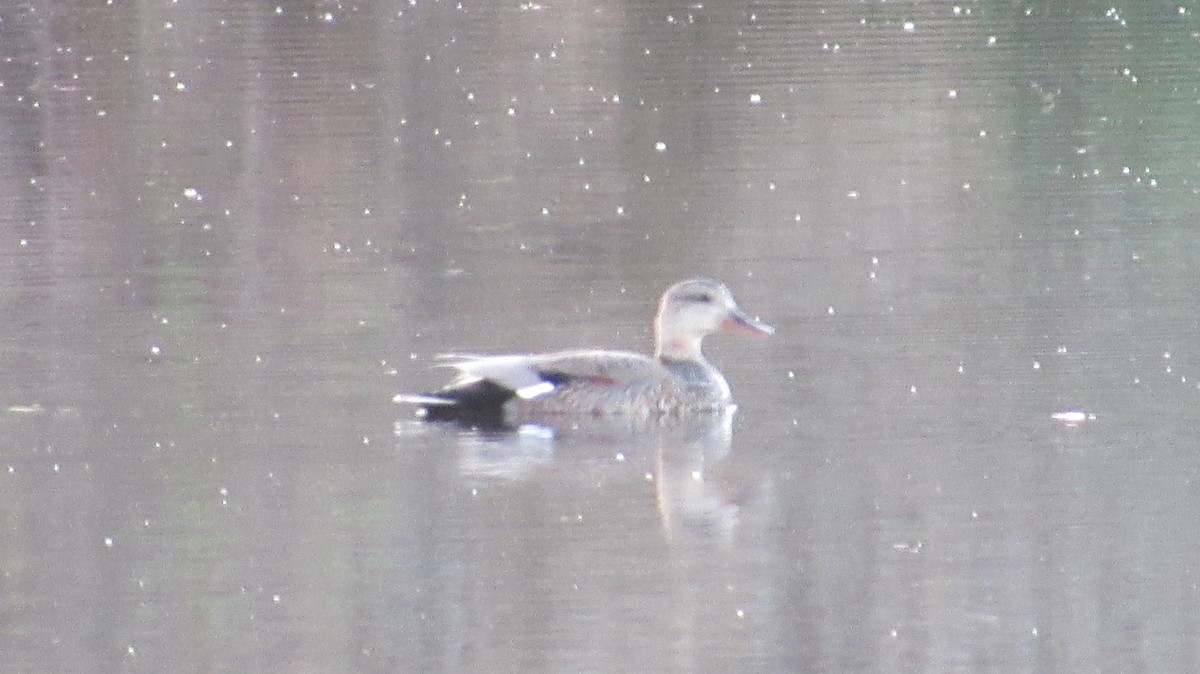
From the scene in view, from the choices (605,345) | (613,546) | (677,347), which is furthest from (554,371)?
(613,546)

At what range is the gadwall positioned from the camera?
Result: 9.04 m

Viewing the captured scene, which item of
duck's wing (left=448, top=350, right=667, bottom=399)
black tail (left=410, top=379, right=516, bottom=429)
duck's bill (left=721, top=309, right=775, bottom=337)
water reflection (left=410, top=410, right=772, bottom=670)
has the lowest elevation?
water reflection (left=410, top=410, right=772, bottom=670)

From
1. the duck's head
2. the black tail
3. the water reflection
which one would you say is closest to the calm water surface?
the water reflection

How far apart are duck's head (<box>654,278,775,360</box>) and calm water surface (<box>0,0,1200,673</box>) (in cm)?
26

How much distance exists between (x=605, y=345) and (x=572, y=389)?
3.89ft

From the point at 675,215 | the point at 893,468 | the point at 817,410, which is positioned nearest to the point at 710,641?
the point at 893,468

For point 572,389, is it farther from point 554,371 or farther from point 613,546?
point 613,546

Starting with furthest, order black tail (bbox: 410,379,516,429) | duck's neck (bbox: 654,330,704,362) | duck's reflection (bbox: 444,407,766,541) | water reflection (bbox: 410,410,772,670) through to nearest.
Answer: duck's neck (bbox: 654,330,704,362), black tail (bbox: 410,379,516,429), duck's reflection (bbox: 444,407,766,541), water reflection (bbox: 410,410,772,670)

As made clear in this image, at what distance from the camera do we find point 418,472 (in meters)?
8.13

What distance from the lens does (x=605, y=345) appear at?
33.9 ft

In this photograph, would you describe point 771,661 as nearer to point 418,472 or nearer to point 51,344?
point 418,472

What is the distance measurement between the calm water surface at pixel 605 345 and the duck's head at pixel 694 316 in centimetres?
26

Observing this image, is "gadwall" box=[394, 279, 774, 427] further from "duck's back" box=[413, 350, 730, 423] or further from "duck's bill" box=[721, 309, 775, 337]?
"duck's bill" box=[721, 309, 775, 337]

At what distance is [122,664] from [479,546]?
1.29m
